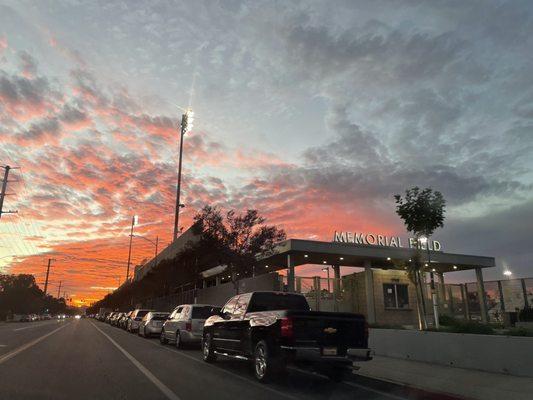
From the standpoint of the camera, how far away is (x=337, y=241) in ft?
93.9

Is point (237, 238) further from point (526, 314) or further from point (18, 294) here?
point (18, 294)

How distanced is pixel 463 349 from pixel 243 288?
16667 mm

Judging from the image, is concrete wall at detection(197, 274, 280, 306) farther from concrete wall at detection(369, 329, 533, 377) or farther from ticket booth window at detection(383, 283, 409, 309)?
ticket booth window at detection(383, 283, 409, 309)

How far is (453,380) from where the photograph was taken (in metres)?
9.81

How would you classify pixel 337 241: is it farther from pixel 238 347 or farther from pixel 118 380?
pixel 118 380

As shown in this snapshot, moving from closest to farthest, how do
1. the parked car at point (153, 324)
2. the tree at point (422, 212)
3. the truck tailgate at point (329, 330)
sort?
the truck tailgate at point (329, 330) < the tree at point (422, 212) < the parked car at point (153, 324)

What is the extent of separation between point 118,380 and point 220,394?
2.65 m

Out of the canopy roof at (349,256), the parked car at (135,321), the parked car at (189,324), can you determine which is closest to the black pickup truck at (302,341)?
the parked car at (189,324)

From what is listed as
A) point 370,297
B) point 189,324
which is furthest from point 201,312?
point 370,297

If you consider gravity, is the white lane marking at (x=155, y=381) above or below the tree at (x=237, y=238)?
below

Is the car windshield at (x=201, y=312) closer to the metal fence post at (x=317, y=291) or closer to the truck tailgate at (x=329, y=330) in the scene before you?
the metal fence post at (x=317, y=291)

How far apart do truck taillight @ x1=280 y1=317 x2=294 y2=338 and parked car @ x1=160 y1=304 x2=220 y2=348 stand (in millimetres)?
7720

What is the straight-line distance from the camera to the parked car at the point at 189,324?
57.4 ft

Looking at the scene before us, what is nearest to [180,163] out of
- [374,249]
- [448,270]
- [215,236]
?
[215,236]
